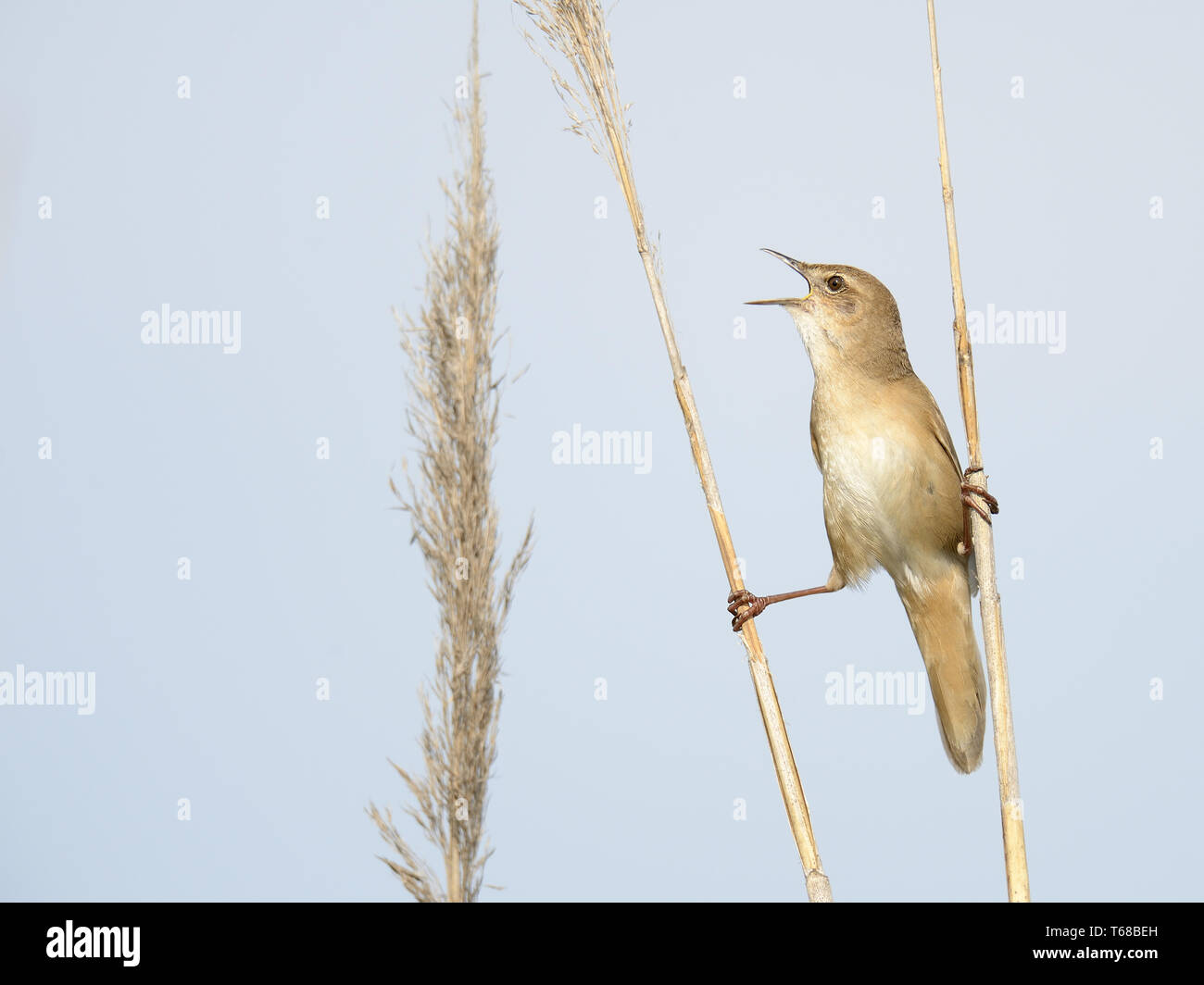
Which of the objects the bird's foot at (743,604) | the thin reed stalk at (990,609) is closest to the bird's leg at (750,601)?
the bird's foot at (743,604)

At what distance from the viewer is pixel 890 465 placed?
76.2 inches

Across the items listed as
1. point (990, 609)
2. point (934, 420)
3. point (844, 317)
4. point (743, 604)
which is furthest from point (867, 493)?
point (990, 609)

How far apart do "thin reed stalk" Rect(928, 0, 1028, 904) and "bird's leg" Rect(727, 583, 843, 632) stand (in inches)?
11.3

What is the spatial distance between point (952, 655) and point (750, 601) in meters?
0.51

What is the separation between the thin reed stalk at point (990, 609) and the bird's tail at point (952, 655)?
1.70 feet

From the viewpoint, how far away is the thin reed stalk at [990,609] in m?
1.29

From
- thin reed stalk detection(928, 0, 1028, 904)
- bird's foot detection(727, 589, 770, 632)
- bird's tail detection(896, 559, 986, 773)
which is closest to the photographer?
thin reed stalk detection(928, 0, 1028, 904)

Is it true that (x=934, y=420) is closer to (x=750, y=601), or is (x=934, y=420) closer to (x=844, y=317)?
(x=844, y=317)

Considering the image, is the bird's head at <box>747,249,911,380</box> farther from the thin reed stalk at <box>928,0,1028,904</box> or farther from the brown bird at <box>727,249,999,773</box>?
the thin reed stalk at <box>928,0,1028,904</box>

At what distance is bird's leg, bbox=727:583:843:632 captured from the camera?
58.9 inches

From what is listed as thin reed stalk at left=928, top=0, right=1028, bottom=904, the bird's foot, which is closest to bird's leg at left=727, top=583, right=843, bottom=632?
the bird's foot
